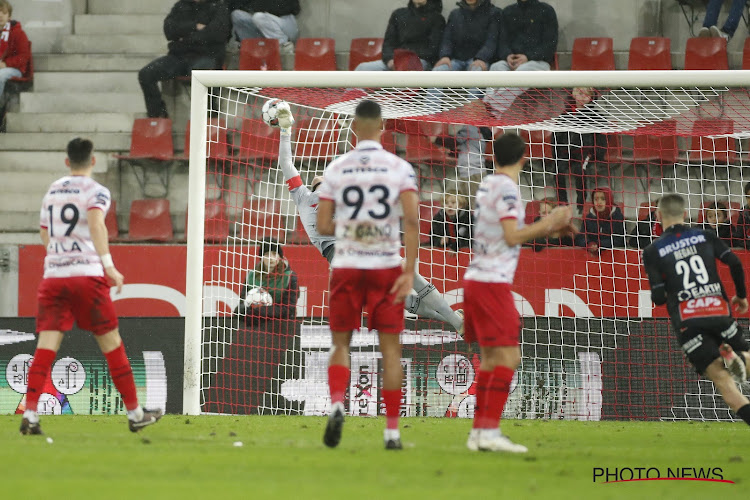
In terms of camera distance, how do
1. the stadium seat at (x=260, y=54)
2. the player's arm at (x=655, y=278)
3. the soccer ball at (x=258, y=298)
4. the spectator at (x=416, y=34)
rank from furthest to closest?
the stadium seat at (x=260, y=54)
the spectator at (x=416, y=34)
the soccer ball at (x=258, y=298)
the player's arm at (x=655, y=278)

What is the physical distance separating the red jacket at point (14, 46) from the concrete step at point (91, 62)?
505mm

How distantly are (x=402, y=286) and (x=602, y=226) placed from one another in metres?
5.50

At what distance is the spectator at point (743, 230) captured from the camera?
10.5m

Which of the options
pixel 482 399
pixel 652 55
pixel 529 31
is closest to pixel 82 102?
pixel 529 31

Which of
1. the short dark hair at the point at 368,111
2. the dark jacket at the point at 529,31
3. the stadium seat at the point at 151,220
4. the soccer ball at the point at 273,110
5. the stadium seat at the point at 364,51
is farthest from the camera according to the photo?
the stadium seat at the point at 364,51

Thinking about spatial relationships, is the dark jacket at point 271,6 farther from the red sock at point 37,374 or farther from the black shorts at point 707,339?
the black shorts at point 707,339

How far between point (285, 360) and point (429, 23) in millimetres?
6393

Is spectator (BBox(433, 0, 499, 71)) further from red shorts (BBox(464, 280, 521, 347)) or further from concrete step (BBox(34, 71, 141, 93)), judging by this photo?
red shorts (BBox(464, 280, 521, 347))

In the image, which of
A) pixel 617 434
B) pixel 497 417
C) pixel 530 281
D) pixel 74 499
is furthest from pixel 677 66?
pixel 74 499

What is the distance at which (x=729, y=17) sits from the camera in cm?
1438

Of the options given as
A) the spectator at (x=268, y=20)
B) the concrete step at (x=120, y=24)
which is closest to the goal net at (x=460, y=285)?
the spectator at (x=268, y=20)

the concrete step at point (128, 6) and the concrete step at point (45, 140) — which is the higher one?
the concrete step at point (128, 6)

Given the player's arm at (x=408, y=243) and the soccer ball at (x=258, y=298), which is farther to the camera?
the soccer ball at (x=258, y=298)

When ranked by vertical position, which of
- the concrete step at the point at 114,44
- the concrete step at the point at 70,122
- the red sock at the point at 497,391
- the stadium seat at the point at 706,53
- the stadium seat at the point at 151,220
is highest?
the concrete step at the point at 114,44
